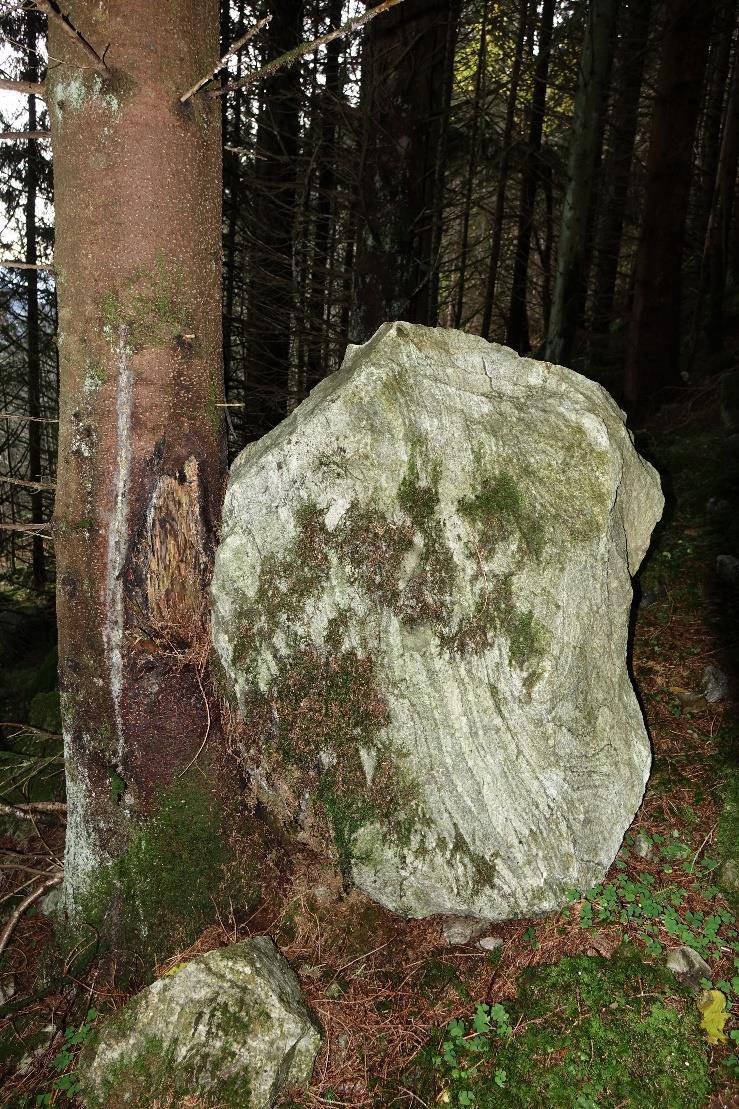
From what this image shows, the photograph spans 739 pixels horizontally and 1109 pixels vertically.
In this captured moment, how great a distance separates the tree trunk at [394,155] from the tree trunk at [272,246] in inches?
54.4

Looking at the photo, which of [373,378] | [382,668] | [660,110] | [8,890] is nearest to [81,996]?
[8,890]

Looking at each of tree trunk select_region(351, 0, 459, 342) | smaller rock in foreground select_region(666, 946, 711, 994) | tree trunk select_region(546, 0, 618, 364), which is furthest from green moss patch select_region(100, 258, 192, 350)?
tree trunk select_region(546, 0, 618, 364)

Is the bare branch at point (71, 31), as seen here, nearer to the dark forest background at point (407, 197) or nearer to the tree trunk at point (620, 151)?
the dark forest background at point (407, 197)

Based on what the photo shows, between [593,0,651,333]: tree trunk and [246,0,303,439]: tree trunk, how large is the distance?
16.1ft

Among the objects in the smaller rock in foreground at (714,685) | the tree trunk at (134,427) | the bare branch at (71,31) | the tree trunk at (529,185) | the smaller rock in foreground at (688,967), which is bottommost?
the smaller rock in foreground at (688,967)

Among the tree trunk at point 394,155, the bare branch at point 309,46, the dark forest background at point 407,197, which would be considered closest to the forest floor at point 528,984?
the dark forest background at point 407,197

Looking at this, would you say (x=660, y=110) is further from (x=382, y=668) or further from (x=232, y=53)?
(x=382, y=668)

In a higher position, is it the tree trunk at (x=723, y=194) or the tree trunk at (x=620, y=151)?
the tree trunk at (x=620, y=151)

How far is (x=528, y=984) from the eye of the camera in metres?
2.62

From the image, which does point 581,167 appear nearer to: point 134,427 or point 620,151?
point 134,427

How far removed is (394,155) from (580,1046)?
20.6 feet

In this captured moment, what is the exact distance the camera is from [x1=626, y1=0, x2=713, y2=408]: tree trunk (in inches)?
296

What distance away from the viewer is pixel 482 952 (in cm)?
277

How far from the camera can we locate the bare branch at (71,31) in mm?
2262
